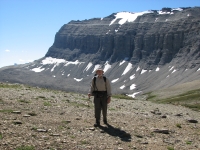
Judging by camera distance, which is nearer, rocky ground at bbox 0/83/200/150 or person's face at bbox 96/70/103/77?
rocky ground at bbox 0/83/200/150

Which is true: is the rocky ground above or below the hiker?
below

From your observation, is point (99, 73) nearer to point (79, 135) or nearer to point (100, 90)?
point (100, 90)

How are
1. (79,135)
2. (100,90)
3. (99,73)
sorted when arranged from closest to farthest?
(79,135)
(99,73)
(100,90)

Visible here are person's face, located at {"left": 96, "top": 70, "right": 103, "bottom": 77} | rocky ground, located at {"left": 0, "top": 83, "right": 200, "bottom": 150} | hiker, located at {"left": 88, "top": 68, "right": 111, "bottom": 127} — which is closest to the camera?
rocky ground, located at {"left": 0, "top": 83, "right": 200, "bottom": 150}

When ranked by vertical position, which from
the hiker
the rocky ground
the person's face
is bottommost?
the rocky ground

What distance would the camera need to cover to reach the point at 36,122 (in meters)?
17.5

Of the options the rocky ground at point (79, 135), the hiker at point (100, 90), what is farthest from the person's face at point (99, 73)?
the rocky ground at point (79, 135)

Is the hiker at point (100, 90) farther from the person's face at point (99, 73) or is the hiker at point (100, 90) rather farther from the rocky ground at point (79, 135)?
the rocky ground at point (79, 135)

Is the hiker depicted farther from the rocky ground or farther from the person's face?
the rocky ground

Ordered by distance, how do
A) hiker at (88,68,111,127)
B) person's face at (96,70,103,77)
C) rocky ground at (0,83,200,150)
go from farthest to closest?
hiker at (88,68,111,127) < person's face at (96,70,103,77) < rocky ground at (0,83,200,150)

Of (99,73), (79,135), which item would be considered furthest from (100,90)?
(79,135)

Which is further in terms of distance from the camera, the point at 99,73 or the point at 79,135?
the point at 99,73

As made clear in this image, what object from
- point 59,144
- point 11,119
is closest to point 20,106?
point 11,119

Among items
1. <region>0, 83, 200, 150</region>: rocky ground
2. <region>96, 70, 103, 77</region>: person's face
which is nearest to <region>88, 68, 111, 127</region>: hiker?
<region>96, 70, 103, 77</region>: person's face
